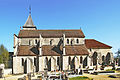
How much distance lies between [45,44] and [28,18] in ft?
65.4

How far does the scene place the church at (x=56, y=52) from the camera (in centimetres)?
2928

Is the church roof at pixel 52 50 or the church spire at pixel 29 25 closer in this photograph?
the church roof at pixel 52 50

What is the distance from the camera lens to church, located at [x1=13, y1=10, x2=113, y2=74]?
2928cm

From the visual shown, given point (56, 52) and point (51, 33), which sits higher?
point (51, 33)

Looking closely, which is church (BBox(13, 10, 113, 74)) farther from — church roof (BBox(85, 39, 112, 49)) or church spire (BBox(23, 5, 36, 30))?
church spire (BBox(23, 5, 36, 30))

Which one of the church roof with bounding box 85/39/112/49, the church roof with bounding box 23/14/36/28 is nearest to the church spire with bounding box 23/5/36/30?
the church roof with bounding box 23/14/36/28

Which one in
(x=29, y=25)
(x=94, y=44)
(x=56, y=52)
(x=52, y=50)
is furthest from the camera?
(x=29, y=25)

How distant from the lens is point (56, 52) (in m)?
31.1

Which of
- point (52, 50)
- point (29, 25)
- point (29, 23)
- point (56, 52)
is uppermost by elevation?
point (29, 23)

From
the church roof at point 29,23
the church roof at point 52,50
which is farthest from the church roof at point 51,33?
the church roof at point 29,23

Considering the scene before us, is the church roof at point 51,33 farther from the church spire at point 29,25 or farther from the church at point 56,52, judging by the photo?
the church spire at point 29,25

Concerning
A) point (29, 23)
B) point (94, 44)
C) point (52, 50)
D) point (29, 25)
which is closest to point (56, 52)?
point (52, 50)

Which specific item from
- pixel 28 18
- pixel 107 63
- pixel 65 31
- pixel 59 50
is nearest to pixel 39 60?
pixel 59 50

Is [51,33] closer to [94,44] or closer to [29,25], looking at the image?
[29,25]
